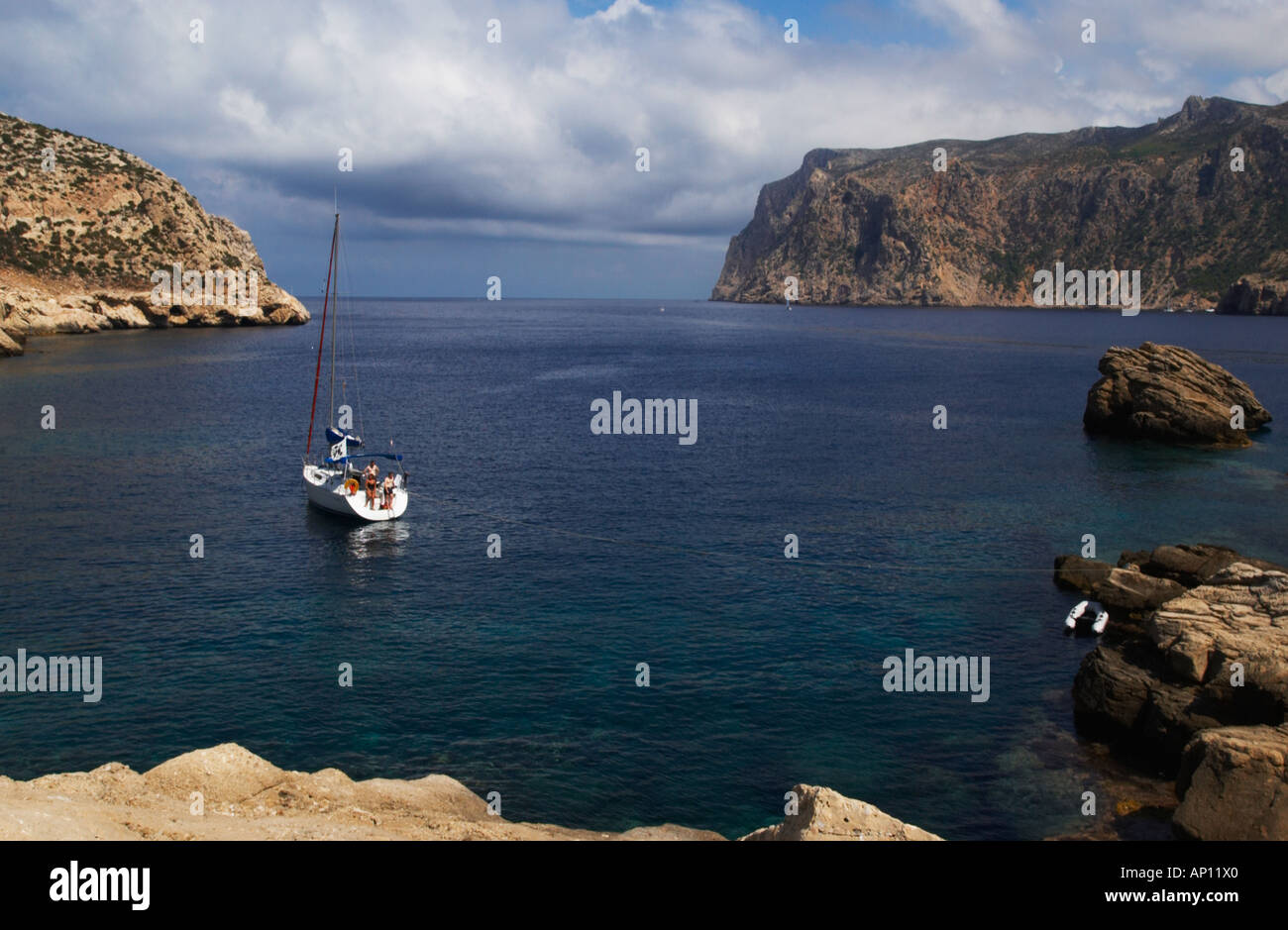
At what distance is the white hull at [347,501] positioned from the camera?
51188mm

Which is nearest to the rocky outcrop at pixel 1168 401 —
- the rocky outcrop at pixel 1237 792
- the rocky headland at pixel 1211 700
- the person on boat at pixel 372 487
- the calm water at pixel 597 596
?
the calm water at pixel 597 596

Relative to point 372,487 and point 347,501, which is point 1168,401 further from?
point 347,501

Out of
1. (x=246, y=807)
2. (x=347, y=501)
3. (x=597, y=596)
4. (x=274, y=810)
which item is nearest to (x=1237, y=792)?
(x=274, y=810)

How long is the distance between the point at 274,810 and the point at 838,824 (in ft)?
39.6

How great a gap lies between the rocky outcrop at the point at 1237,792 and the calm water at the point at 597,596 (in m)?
3.43

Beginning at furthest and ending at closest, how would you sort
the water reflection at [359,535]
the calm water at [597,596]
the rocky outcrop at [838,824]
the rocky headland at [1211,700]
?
1. the water reflection at [359,535]
2. the calm water at [597,596]
3. the rocky headland at [1211,700]
4. the rocky outcrop at [838,824]

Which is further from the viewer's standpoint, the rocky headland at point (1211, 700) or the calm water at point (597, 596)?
the calm water at point (597, 596)

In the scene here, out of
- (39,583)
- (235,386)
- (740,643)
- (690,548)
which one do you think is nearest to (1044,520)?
(690,548)

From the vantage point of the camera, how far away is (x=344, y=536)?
4912 centimetres

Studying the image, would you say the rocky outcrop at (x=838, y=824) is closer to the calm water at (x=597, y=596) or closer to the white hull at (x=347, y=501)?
the calm water at (x=597, y=596)

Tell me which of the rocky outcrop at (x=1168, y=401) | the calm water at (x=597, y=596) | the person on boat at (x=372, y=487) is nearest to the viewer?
the calm water at (x=597, y=596)

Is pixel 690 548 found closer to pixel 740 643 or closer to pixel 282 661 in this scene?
pixel 740 643

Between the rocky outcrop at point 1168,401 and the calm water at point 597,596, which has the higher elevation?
the rocky outcrop at point 1168,401

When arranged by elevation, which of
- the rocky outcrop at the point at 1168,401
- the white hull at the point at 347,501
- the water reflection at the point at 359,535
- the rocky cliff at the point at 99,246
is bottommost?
the water reflection at the point at 359,535
